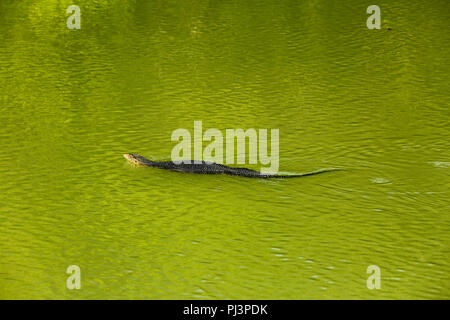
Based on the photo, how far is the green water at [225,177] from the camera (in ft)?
16.0

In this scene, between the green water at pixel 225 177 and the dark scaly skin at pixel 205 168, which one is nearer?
the green water at pixel 225 177

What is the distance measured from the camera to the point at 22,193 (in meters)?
5.98

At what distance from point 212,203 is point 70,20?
5.89 m

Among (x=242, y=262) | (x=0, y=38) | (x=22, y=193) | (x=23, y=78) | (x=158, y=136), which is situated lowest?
(x=242, y=262)

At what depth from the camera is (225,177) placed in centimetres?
622

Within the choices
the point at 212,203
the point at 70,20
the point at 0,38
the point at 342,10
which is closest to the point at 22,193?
the point at 212,203

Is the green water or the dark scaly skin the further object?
the dark scaly skin

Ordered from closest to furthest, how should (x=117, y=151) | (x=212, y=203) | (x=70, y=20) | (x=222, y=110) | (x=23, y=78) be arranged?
(x=212, y=203) < (x=117, y=151) < (x=222, y=110) < (x=23, y=78) < (x=70, y=20)

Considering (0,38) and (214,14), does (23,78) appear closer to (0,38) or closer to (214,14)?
(0,38)

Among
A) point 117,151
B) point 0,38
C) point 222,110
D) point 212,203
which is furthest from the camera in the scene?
point 0,38

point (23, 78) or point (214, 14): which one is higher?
point (214, 14)

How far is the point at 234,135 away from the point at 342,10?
4982mm

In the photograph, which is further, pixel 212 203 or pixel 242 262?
pixel 212 203

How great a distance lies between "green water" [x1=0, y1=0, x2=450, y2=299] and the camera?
16.0 feet
